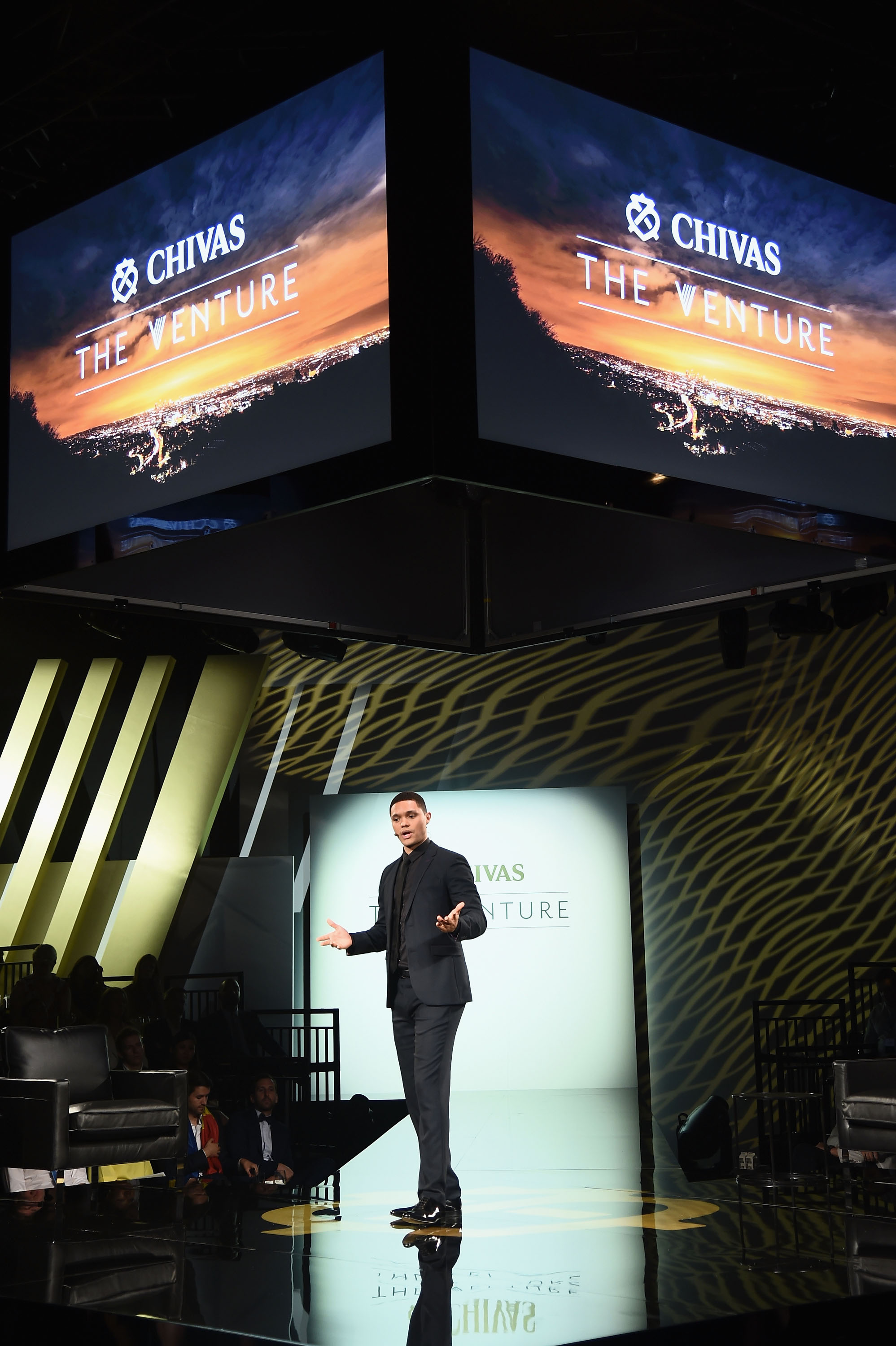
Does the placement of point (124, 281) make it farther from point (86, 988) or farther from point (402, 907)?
point (86, 988)

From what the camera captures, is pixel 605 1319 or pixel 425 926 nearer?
pixel 605 1319

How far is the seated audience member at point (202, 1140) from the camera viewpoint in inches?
249

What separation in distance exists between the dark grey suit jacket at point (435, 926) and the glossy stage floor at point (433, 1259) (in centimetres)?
83

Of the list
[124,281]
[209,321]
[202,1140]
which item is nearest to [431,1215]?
[202,1140]

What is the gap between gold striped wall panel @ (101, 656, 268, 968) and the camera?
1163cm

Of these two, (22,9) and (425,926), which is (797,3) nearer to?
(22,9)

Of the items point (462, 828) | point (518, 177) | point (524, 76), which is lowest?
point (462, 828)

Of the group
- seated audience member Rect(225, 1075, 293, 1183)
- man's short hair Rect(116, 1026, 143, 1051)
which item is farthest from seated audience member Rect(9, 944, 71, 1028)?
seated audience member Rect(225, 1075, 293, 1183)

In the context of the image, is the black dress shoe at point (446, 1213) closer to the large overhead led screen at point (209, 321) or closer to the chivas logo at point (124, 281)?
the large overhead led screen at point (209, 321)

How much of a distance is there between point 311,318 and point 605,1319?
9.51 ft

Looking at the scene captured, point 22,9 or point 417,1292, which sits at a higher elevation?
point 22,9

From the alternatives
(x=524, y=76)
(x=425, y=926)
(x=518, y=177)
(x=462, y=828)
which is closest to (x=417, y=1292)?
(x=425, y=926)

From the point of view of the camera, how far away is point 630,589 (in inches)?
218

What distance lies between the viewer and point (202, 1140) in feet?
21.5
